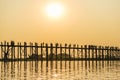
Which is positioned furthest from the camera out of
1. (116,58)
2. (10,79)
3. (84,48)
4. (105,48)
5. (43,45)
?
(116,58)

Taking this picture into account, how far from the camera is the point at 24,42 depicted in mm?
48969

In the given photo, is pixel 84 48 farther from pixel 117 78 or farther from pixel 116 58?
pixel 117 78

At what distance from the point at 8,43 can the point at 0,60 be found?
7.71 feet

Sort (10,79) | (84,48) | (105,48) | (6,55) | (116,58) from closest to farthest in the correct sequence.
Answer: (10,79) < (6,55) < (84,48) < (105,48) < (116,58)

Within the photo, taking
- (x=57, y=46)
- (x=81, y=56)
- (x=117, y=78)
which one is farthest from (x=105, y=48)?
(x=117, y=78)

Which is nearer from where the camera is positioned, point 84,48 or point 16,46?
point 16,46

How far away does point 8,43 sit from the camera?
155 ft

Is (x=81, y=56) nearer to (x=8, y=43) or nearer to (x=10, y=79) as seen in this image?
(x=8, y=43)

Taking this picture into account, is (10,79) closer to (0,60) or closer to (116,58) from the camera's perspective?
(0,60)

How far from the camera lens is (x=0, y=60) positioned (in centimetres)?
4809

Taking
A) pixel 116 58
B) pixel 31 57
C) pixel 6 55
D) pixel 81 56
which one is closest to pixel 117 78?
pixel 6 55

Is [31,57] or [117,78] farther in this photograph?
[31,57]

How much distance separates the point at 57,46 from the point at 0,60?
7577 mm

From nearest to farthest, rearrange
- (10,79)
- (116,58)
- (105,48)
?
(10,79)
(105,48)
(116,58)
